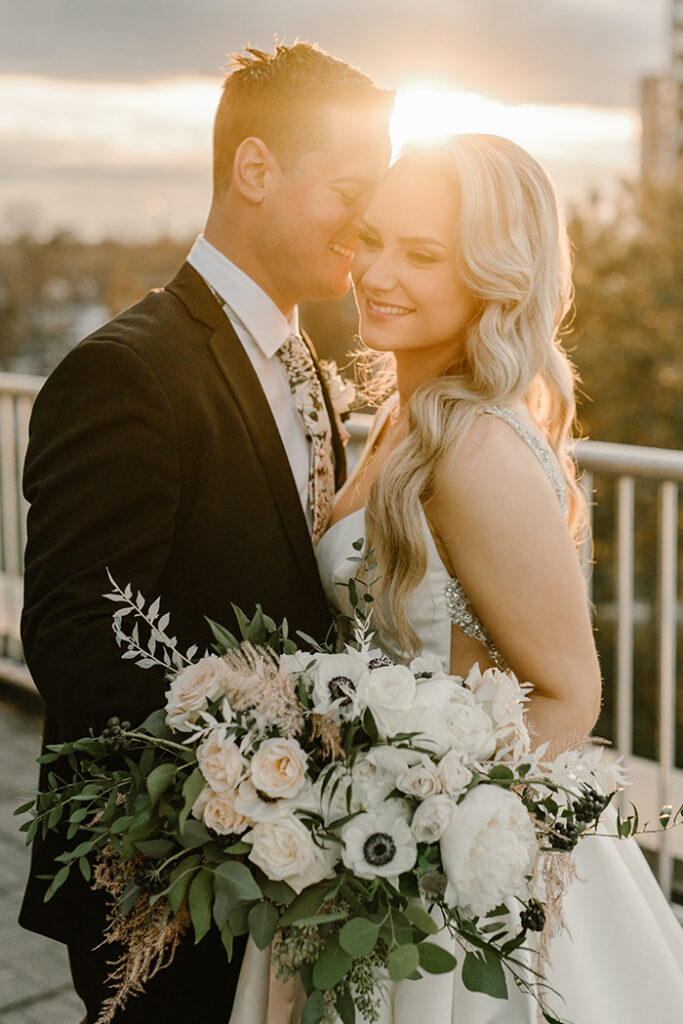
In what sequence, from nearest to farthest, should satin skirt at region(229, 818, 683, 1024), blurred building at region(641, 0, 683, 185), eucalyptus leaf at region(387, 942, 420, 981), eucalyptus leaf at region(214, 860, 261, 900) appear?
eucalyptus leaf at region(387, 942, 420, 981), eucalyptus leaf at region(214, 860, 261, 900), satin skirt at region(229, 818, 683, 1024), blurred building at region(641, 0, 683, 185)

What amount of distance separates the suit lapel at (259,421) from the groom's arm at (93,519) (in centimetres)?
24

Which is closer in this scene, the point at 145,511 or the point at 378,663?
the point at 378,663

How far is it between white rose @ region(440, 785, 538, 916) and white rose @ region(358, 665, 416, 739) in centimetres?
15

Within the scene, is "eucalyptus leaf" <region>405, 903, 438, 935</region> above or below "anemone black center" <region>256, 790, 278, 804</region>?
below

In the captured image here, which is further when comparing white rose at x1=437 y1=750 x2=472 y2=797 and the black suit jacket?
the black suit jacket

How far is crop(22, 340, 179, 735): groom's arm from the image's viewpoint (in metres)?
2.00

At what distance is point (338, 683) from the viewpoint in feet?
5.45

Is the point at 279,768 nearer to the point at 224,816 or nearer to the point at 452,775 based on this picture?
the point at 224,816

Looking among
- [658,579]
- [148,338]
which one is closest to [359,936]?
[148,338]

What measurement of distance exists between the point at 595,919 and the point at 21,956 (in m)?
1.98

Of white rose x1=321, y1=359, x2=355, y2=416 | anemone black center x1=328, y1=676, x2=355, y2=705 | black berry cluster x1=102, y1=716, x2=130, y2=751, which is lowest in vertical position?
black berry cluster x1=102, y1=716, x2=130, y2=751

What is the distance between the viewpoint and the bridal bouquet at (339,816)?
1.58 metres

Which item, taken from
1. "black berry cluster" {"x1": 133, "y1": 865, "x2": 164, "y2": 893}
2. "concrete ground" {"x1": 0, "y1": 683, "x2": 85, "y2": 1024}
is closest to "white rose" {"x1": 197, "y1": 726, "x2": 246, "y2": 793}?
"black berry cluster" {"x1": 133, "y1": 865, "x2": 164, "y2": 893}

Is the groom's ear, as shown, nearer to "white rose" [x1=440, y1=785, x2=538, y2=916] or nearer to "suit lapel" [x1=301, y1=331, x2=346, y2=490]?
"suit lapel" [x1=301, y1=331, x2=346, y2=490]
